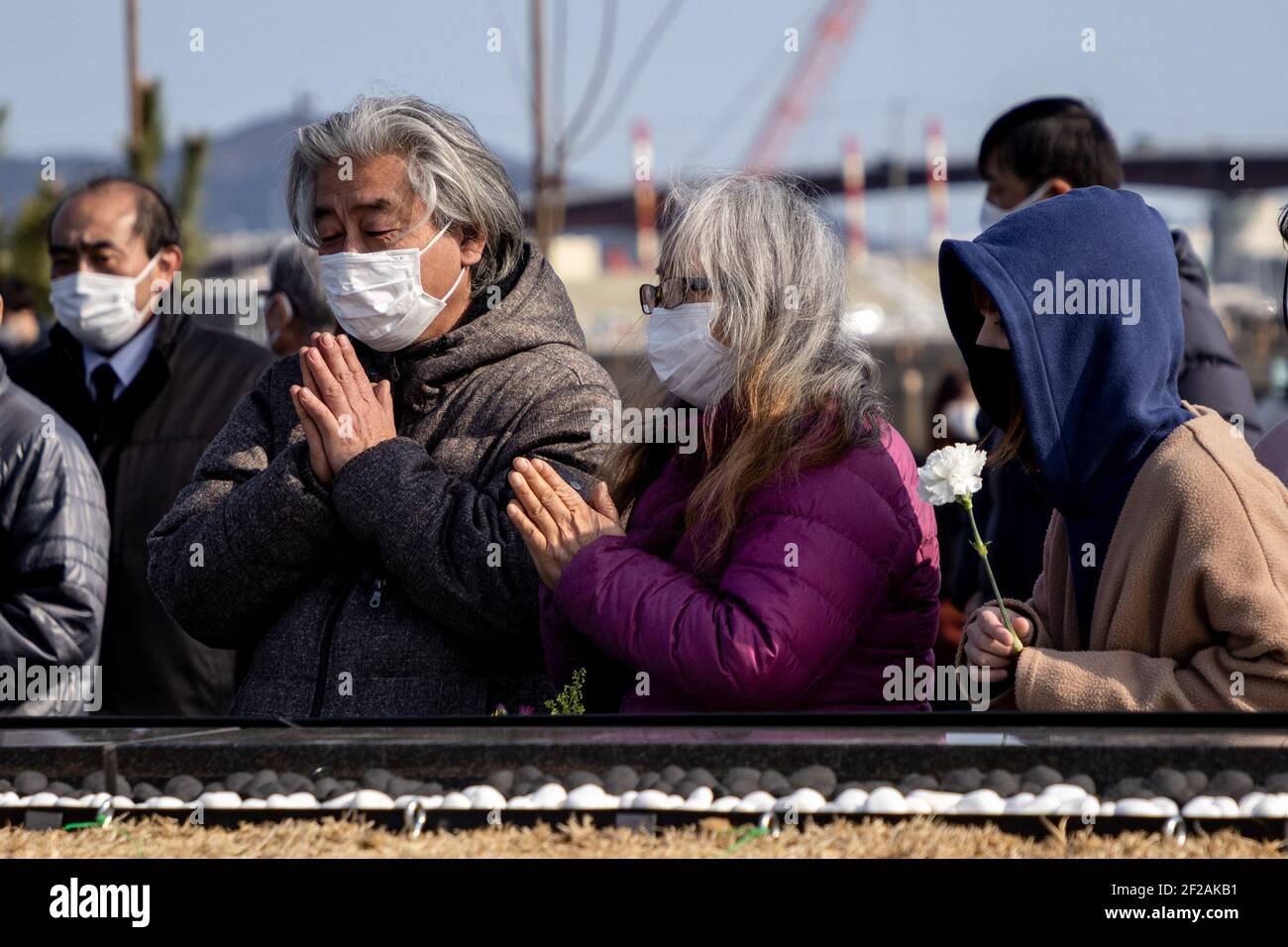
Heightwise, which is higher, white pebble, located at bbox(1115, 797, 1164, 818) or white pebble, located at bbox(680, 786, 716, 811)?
white pebble, located at bbox(1115, 797, 1164, 818)

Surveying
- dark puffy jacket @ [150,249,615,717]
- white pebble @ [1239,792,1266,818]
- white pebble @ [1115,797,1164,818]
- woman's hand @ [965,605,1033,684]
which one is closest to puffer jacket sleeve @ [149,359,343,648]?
dark puffy jacket @ [150,249,615,717]

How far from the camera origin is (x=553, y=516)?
324 cm

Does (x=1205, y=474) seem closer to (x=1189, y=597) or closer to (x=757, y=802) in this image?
(x=1189, y=597)

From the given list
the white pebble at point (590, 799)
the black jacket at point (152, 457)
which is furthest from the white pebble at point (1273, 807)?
the black jacket at point (152, 457)

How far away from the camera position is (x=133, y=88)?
24.8 m

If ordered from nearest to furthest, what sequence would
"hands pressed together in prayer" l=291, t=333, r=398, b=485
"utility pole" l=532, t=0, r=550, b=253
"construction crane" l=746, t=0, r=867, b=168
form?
"hands pressed together in prayer" l=291, t=333, r=398, b=485, "utility pole" l=532, t=0, r=550, b=253, "construction crane" l=746, t=0, r=867, b=168

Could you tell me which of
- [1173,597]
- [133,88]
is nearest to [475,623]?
[1173,597]

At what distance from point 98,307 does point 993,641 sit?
3.41 m

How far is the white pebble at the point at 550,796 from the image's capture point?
2.88m

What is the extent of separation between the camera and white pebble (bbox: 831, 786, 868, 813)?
279 cm

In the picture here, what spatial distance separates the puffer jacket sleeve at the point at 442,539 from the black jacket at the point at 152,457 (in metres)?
1.86

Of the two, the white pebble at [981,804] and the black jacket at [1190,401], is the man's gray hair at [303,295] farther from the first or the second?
the white pebble at [981,804]

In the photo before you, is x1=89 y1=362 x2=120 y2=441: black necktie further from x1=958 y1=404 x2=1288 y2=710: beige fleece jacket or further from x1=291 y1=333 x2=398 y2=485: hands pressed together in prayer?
x1=958 y1=404 x2=1288 y2=710: beige fleece jacket
